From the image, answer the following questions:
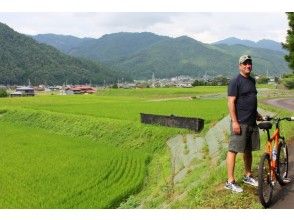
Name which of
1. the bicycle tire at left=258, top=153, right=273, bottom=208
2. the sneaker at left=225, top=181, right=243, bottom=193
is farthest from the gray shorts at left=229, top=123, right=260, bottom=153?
the sneaker at left=225, top=181, right=243, bottom=193

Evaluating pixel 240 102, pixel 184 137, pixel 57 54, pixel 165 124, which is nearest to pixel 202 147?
pixel 184 137

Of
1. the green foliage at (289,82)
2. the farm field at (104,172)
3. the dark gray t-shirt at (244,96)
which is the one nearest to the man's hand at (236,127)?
the dark gray t-shirt at (244,96)

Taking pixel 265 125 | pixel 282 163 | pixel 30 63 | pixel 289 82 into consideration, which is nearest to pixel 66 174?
pixel 282 163

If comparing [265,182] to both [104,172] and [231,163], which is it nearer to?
[231,163]

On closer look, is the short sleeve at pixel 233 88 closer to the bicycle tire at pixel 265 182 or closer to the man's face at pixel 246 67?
the man's face at pixel 246 67

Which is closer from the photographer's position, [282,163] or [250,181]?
[250,181]

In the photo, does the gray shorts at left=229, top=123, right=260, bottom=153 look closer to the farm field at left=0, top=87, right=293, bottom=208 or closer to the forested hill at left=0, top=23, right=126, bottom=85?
the farm field at left=0, top=87, right=293, bottom=208
